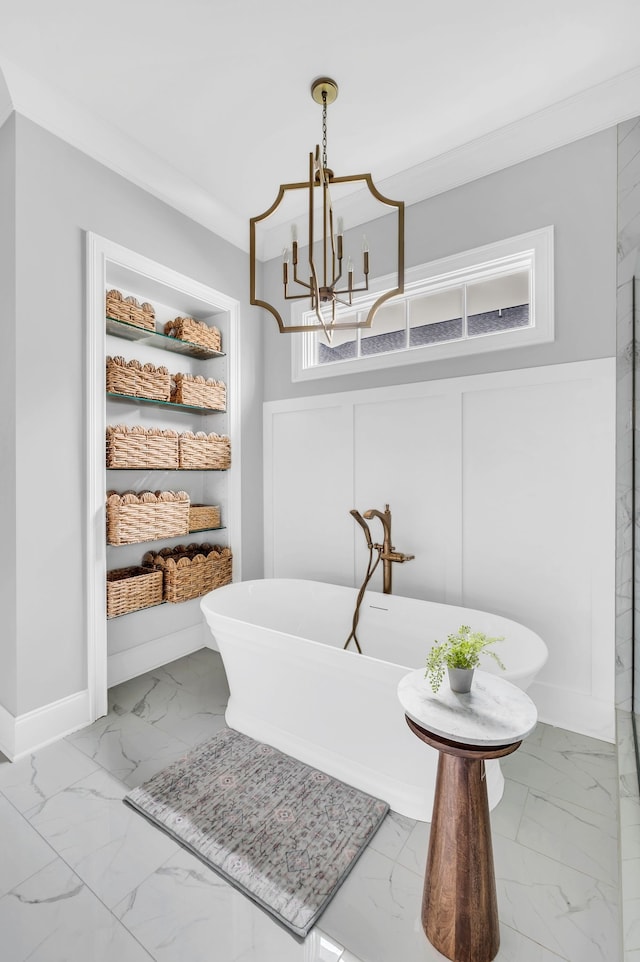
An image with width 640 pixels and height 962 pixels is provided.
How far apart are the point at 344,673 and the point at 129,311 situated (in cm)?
213

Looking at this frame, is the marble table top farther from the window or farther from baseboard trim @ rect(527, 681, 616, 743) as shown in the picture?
the window

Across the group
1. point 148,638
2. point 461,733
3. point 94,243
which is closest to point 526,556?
point 461,733

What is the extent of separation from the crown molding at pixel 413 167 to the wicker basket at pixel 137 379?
98 cm

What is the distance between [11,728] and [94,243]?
2.28 m

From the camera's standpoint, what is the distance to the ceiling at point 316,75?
166 centimetres

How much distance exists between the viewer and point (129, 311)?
7.97 feet

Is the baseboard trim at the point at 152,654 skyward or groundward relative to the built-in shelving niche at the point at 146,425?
groundward

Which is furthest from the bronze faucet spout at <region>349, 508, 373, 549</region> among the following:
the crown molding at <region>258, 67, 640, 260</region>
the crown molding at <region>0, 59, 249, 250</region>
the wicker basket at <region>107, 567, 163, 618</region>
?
the crown molding at <region>0, 59, 249, 250</region>

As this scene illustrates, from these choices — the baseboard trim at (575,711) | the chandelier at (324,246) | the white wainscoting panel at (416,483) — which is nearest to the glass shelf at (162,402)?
the chandelier at (324,246)

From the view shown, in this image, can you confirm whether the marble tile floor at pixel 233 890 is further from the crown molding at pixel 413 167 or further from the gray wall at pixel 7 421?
the crown molding at pixel 413 167

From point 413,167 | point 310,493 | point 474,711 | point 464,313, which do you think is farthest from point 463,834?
point 413,167

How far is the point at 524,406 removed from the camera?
2209mm

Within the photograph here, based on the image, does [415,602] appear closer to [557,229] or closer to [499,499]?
[499,499]

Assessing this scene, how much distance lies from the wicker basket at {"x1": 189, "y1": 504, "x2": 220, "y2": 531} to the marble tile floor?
1.30m
